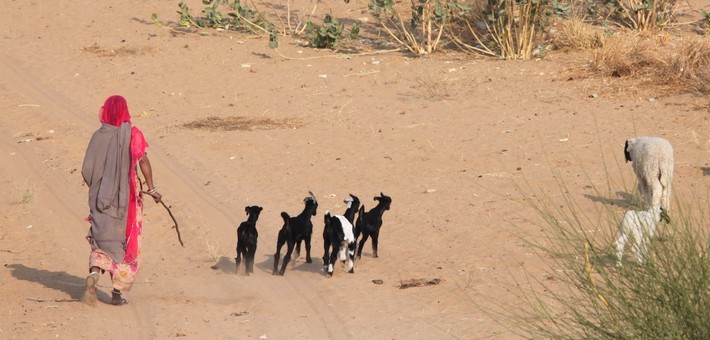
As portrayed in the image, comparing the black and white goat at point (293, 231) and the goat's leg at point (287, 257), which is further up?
the black and white goat at point (293, 231)

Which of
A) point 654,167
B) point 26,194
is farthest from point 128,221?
point 654,167

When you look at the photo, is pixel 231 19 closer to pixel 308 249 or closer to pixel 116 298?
pixel 308 249

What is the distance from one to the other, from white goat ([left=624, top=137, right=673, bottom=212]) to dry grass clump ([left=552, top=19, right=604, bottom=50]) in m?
6.67

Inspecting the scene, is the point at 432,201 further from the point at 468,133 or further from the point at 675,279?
the point at 675,279

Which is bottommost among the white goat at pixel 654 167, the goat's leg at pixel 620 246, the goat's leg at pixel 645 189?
the goat's leg at pixel 645 189

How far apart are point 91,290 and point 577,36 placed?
405 inches

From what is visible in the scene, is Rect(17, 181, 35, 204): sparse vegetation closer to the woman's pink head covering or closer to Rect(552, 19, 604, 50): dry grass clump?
the woman's pink head covering

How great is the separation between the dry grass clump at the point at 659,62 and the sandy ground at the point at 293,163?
1.17 feet

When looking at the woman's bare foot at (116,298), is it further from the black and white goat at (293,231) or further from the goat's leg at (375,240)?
the goat's leg at (375,240)

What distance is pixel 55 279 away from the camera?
369 inches

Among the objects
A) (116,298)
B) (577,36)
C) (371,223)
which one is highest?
(577,36)

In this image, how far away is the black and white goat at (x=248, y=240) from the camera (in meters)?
9.09

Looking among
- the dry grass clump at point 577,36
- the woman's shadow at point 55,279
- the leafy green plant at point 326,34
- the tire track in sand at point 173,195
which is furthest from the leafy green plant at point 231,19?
the woman's shadow at point 55,279

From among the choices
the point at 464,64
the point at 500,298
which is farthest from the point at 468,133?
the point at 500,298
